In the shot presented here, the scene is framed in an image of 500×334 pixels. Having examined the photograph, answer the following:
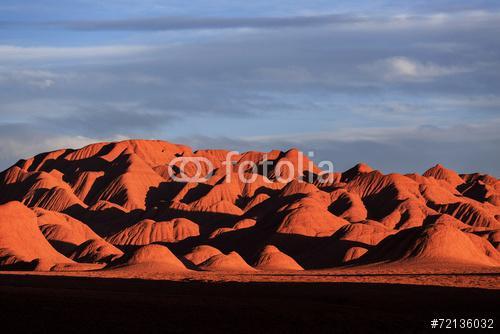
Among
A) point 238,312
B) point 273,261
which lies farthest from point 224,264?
point 238,312

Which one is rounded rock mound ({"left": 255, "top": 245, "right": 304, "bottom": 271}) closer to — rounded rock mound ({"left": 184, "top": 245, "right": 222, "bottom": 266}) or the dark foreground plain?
rounded rock mound ({"left": 184, "top": 245, "right": 222, "bottom": 266})

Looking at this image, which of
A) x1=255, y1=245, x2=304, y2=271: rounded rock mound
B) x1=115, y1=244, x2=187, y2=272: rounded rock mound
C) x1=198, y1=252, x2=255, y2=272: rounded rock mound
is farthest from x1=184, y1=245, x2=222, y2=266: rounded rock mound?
x1=115, y1=244, x2=187, y2=272: rounded rock mound

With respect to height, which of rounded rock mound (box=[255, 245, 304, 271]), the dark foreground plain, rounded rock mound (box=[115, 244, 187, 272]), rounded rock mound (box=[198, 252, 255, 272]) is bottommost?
rounded rock mound (box=[255, 245, 304, 271])

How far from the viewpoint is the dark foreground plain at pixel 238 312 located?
3775 centimetres

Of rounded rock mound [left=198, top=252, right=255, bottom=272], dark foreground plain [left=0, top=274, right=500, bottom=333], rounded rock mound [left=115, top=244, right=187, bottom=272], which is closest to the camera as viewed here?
dark foreground plain [left=0, top=274, right=500, bottom=333]

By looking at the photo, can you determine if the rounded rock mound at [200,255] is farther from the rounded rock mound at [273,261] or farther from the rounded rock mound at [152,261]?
the rounded rock mound at [152,261]

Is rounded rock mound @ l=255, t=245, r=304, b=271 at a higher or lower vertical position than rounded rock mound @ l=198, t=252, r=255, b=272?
lower

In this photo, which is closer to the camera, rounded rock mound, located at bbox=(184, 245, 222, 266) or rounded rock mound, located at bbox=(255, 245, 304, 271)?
rounded rock mound, located at bbox=(255, 245, 304, 271)

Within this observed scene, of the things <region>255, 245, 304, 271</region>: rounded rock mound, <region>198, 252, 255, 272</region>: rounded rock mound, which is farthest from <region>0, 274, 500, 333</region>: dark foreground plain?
<region>255, 245, 304, 271</region>: rounded rock mound

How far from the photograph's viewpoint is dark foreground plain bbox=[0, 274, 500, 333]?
37.8 meters

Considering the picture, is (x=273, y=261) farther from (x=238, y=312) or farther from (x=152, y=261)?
(x=238, y=312)

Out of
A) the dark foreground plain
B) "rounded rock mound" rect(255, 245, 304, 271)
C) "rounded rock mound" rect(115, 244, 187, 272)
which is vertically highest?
the dark foreground plain

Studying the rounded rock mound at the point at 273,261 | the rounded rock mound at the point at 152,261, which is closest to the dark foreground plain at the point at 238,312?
the rounded rock mound at the point at 152,261

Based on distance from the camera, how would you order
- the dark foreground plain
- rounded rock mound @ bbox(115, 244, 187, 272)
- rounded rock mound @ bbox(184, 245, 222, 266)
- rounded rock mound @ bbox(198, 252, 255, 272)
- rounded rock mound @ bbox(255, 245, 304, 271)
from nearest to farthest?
the dark foreground plain < rounded rock mound @ bbox(115, 244, 187, 272) < rounded rock mound @ bbox(198, 252, 255, 272) < rounded rock mound @ bbox(255, 245, 304, 271) < rounded rock mound @ bbox(184, 245, 222, 266)
